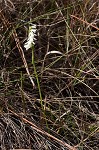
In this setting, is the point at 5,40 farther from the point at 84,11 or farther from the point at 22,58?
the point at 84,11

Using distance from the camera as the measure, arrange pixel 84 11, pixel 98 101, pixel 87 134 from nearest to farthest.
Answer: pixel 87 134, pixel 98 101, pixel 84 11

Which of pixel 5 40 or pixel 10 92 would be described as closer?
pixel 10 92

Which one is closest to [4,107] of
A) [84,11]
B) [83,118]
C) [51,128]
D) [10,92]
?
[10,92]

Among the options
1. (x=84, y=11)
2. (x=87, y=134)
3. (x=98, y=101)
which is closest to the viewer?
(x=87, y=134)

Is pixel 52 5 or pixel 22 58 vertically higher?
pixel 52 5

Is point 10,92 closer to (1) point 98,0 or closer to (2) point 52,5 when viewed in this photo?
(2) point 52,5

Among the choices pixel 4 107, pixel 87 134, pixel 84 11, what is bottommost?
pixel 87 134
